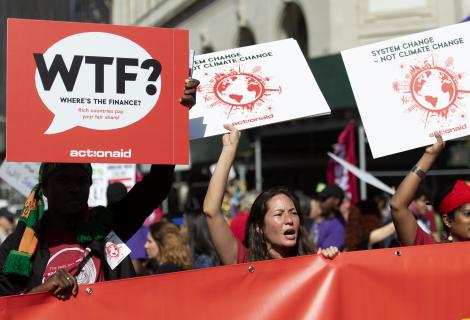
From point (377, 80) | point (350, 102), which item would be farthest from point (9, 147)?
point (350, 102)

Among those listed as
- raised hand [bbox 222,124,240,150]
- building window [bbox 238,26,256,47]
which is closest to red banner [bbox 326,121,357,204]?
raised hand [bbox 222,124,240,150]

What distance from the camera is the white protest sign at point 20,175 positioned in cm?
840

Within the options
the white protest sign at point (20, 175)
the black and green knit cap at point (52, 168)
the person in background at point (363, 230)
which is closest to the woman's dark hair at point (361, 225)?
the person in background at point (363, 230)

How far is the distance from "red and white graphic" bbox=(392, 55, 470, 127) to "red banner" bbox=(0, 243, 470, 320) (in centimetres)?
79

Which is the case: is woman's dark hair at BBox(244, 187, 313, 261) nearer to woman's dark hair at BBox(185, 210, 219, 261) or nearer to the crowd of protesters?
the crowd of protesters

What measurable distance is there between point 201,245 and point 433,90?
2.86 metres

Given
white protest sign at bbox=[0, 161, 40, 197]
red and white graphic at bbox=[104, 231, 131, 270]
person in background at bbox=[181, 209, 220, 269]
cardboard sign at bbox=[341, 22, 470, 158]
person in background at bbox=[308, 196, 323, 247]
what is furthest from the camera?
person in background at bbox=[308, 196, 323, 247]

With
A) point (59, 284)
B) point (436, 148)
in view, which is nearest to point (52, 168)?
point (59, 284)

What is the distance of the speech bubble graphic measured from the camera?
4.16 m

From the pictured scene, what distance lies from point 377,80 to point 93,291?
1873mm

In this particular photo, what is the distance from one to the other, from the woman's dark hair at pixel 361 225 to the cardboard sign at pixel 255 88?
3.31m

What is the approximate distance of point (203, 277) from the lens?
4137mm

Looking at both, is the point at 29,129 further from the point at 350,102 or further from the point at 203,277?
the point at 350,102

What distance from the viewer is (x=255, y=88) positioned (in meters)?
5.09
